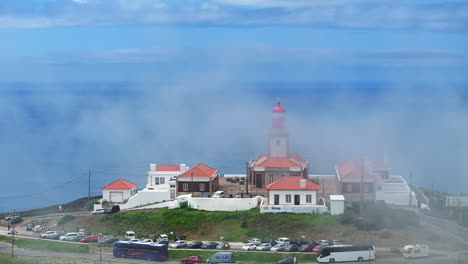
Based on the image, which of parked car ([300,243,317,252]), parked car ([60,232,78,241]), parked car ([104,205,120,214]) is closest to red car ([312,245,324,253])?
parked car ([300,243,317,252])

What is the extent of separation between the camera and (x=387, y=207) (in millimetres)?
23906

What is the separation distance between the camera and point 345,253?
63.6 ft

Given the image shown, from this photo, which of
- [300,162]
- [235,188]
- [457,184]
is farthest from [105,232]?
[457,184]

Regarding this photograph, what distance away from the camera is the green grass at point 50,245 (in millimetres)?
21062

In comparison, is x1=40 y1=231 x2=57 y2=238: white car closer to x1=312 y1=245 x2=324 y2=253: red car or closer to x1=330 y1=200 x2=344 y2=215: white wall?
x1=312 y1=245 x2=324 y2=253: red car

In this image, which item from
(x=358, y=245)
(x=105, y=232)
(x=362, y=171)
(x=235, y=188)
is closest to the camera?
(x=358, y=245)

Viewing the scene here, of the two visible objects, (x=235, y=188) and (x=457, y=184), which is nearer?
(x=235, y=188)

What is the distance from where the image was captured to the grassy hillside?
73.3 feet

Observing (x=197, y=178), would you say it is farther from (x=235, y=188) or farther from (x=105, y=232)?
(x=105, y=232)

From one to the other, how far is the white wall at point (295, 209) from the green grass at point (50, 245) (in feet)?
19.0

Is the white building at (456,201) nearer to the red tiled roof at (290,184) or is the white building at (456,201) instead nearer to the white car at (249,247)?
the red tiled roof at (290,184)

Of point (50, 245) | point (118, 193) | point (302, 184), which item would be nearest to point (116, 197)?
point (118, 193)

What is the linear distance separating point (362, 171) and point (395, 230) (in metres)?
3.86

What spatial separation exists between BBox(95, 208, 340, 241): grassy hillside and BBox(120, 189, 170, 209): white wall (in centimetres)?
130
